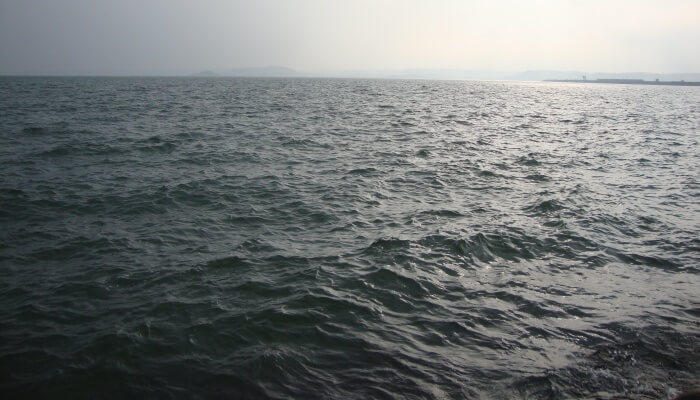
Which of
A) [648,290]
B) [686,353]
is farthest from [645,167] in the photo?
[686,353]

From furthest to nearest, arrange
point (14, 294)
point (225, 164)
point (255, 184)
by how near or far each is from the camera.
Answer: point (225, 164)
point (255, 184)
point (14, 294)

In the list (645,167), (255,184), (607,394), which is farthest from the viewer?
(645,167)

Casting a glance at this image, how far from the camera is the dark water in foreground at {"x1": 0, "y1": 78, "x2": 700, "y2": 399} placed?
736 centimetres

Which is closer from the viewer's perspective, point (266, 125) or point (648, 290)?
A: point (648, 290)

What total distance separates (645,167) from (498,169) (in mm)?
10149

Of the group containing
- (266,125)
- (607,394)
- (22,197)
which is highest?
(266,125)

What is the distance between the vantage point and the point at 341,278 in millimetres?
11000

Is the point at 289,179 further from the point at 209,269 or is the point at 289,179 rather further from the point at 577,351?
the point at 577,351

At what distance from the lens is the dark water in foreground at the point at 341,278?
24.1 ft

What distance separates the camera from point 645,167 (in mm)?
25734

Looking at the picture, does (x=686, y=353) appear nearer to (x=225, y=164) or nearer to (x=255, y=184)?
(x=255, y=184)

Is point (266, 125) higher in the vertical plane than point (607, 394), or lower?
higher

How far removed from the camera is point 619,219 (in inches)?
634

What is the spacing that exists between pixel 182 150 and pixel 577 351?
82.3 feet
